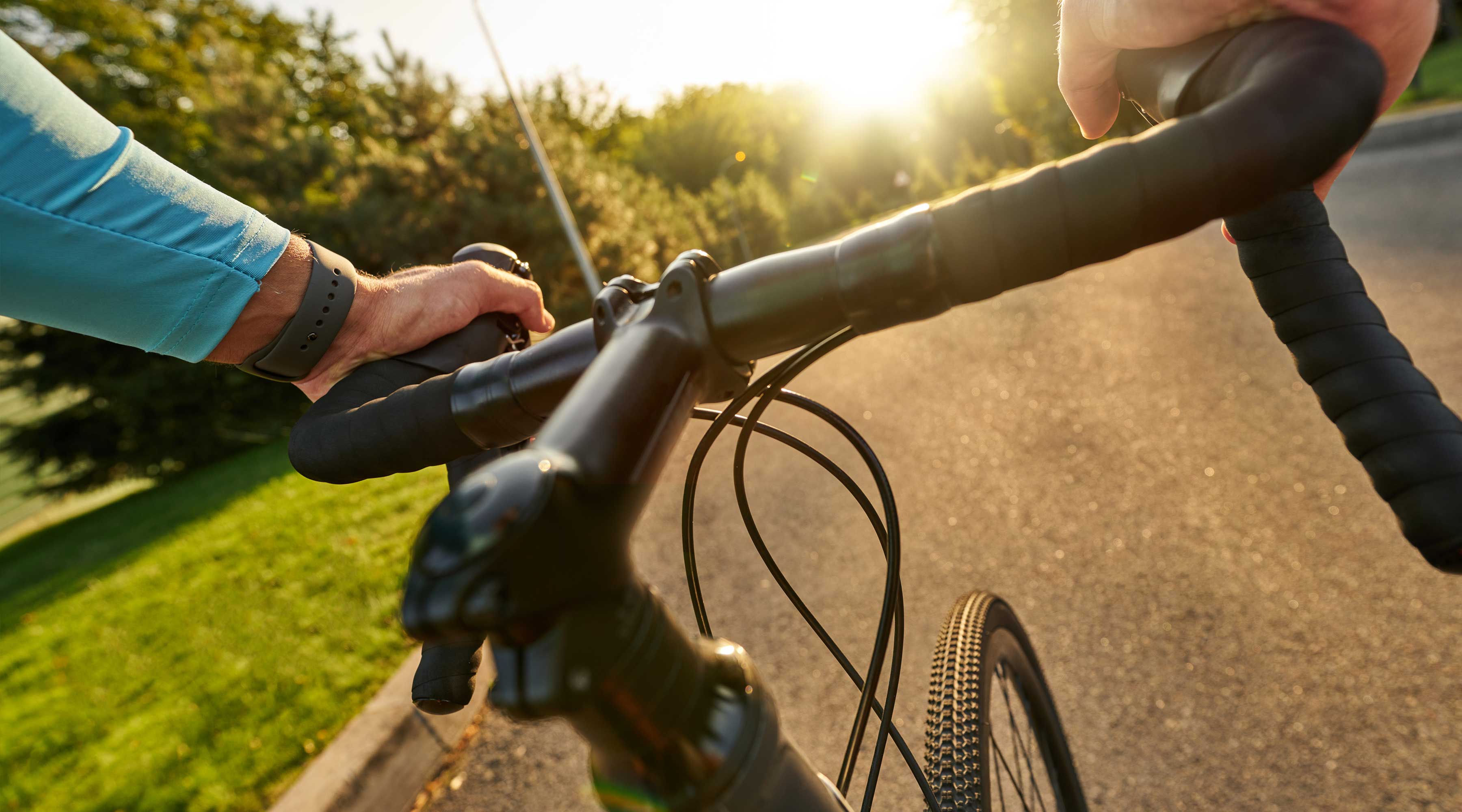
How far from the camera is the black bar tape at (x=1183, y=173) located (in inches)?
20.4

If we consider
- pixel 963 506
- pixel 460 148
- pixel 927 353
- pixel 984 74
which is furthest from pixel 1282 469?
pixel 984 74

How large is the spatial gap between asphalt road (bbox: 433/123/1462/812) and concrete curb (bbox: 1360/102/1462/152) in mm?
Result: 3567

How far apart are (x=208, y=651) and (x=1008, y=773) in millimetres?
4840

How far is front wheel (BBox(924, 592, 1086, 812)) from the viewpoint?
4.15 feet

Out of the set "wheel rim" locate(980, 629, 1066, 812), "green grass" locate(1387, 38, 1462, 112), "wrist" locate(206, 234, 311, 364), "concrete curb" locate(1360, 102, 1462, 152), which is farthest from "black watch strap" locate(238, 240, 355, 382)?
"concrete curb" locate(1360, 102, 1462, 152)

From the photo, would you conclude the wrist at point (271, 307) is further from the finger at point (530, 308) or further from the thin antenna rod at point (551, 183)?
the thin antenna rod at point (551, 183)

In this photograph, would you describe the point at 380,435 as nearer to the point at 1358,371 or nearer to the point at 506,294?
the point at 506,294

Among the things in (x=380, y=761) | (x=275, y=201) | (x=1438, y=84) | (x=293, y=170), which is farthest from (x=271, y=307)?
(x=1438, y=84)

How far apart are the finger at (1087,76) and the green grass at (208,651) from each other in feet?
11.7

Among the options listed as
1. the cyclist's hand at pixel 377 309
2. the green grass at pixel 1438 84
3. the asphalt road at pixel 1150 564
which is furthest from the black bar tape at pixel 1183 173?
the green grass at pixel 1438 84

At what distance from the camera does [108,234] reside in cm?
82

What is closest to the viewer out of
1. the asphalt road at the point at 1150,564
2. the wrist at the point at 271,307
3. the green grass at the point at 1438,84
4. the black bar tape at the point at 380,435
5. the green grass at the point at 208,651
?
the black bar tape at the point at 380,435

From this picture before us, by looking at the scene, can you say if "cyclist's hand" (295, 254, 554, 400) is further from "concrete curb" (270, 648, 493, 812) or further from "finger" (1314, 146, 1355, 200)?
"concrete curb" (270, 648, 493, 812)

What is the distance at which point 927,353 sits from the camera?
256 inches
